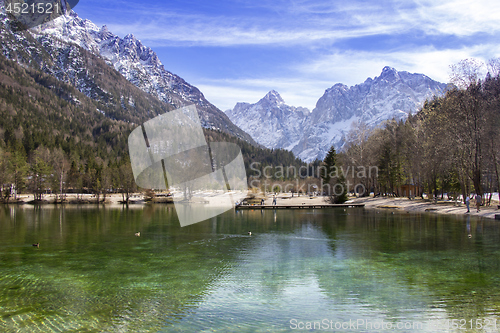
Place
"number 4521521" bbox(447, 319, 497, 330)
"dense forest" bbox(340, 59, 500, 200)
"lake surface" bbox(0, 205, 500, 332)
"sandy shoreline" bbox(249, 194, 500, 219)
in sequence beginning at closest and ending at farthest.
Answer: "number 4521521" bbox(447, 319, 497, 330) → "lake surface" bbox(0, 205, 500, 332) → "sandy shoreline" bbox(249, 194, 500, 219) → "dense forest" bbox(340, 59, 500, 200)

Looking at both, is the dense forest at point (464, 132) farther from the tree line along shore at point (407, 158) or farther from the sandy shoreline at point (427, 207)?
the sandy shoreline at point (427, 207)

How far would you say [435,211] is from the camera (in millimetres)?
47906

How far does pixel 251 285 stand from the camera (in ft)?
47.9

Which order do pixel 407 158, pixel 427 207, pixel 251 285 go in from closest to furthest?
pixel 251 285
pixel 427 207
pixel 407 158

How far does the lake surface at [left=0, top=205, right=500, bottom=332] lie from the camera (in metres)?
10.7

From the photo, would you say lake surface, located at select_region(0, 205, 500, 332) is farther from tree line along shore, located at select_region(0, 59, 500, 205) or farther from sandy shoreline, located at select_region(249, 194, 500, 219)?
tree line along shore, located at select_region(0, 59, 500, 205)

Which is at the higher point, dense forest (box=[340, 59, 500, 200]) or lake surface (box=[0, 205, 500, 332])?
dense forest (box=[340, 59, 500, 200])

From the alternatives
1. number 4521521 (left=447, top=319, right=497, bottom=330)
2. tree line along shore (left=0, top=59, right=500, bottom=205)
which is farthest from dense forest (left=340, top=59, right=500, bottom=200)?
number 4521521 (left=447, top=319, right=497, bottom=330)

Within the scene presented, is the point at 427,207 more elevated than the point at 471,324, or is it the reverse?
the point at 427,207

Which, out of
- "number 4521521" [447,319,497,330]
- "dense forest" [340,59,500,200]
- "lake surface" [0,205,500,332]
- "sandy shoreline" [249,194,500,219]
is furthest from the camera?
"dense forest" [340,59,500,200]

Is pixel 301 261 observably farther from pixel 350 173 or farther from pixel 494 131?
pixel 350 173

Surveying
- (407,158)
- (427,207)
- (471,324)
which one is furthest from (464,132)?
(471,324)

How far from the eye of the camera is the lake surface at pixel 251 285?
1071 cm

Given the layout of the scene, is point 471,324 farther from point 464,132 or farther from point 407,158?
point 407,158
